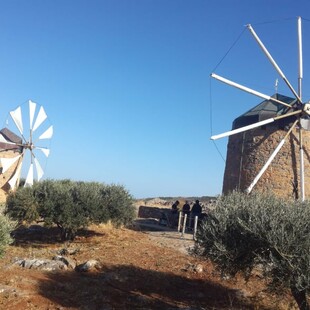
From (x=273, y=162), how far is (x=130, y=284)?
32.8 ft

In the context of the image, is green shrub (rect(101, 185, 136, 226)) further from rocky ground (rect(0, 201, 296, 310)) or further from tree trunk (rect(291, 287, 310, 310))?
tree trunk (rect(291, 287, 310, 310))

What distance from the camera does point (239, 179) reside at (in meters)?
18.3

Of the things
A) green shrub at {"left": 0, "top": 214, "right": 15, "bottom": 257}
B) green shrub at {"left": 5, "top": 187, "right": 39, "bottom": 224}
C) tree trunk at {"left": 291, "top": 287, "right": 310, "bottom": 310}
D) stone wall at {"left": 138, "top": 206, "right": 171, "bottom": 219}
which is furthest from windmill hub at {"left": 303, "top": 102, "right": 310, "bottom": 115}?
green shrub at {"left": 0, "top": 214, "right": 15, "bottom": 257}

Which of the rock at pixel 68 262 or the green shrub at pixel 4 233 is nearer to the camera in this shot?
the green shrub at pixel 4 233

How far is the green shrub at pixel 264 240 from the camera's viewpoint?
6.95 m

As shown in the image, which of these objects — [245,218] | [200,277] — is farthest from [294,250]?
[200,277]

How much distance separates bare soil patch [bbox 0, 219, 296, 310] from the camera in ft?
28.4

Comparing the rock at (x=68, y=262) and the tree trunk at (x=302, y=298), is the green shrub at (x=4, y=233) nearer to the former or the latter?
the rock at (x=68, y=262)

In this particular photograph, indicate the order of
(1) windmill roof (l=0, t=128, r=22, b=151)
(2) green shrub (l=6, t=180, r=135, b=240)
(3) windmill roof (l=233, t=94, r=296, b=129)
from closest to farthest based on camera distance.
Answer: (2) green shrub (l=6, t=180, r=135, b=240) → (3) windmill roof (l=233, t=94, r=296, b=129) → (1) windmill roof (l=0, t=128, r=22, b=151)

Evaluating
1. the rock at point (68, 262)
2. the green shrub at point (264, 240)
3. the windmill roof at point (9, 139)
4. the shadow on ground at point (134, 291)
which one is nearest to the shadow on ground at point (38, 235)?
the rock at point (68, 262)

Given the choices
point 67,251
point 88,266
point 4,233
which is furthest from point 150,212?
point 4,233

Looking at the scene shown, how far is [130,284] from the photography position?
33.4ft

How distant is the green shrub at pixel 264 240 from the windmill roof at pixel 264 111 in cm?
974

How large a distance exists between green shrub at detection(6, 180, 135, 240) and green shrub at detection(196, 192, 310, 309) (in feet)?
25.0
